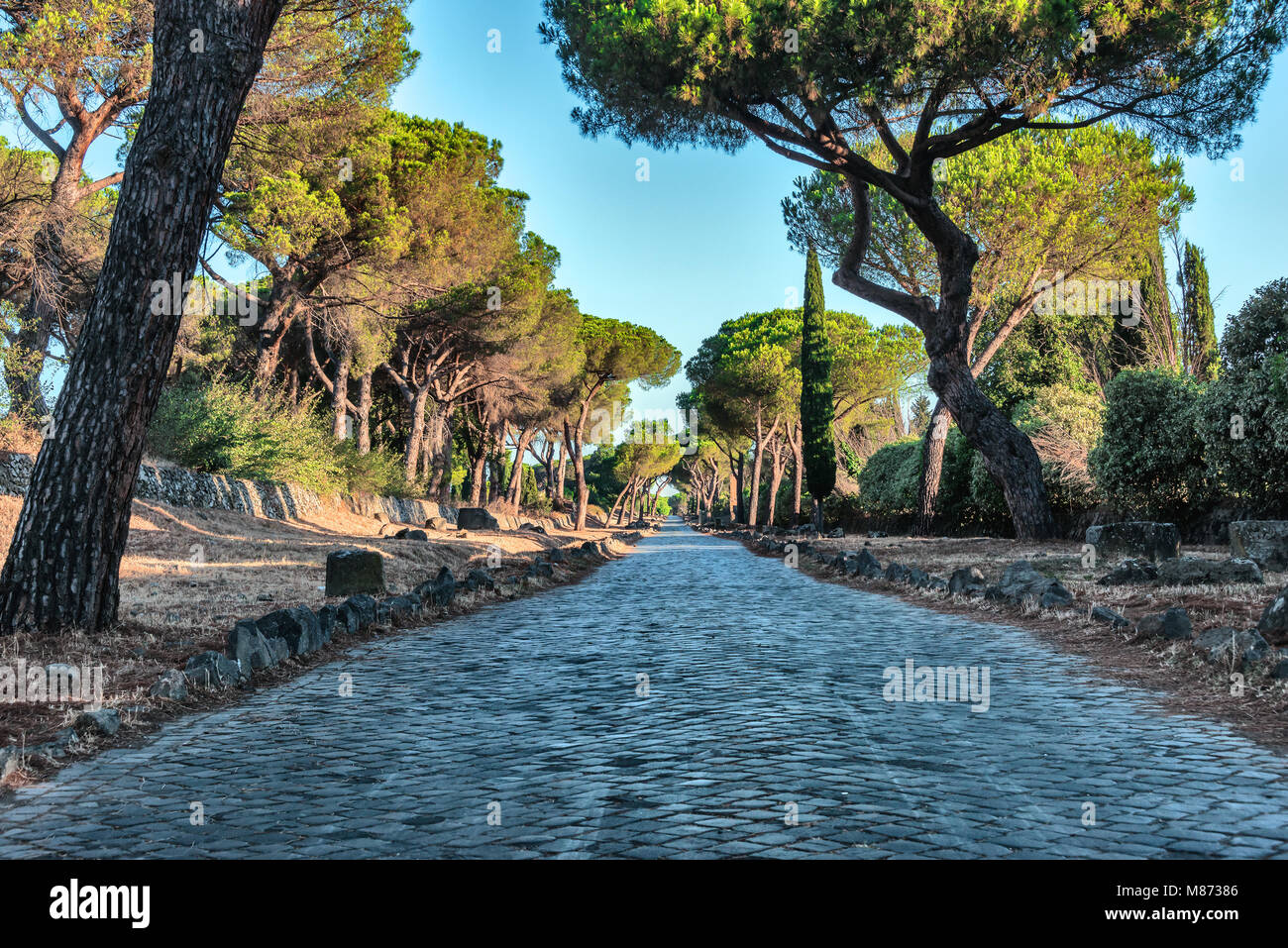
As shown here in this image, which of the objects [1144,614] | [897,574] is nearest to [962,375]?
[897,574]

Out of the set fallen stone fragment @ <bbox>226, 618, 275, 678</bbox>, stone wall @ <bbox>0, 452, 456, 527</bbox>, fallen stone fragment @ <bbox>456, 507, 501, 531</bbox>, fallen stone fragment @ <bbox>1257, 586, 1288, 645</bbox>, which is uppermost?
stone wall @ <bbox>0, 452, 456, 527</bbox>

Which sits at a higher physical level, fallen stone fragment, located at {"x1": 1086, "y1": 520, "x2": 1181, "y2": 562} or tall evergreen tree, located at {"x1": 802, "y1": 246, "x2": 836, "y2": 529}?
tall evergreen tree, located at {"x1": 802, "y1": 246, "x2": 836, "y2": 529}

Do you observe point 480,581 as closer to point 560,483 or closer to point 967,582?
point 967,582

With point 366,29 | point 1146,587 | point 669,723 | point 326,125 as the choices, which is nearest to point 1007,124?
point 1146,587

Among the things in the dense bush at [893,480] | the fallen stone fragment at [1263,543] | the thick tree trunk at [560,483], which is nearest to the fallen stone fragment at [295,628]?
the fallen stone fragment at [1263,543]

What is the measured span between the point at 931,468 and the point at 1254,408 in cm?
1035

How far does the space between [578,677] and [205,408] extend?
1454 cm

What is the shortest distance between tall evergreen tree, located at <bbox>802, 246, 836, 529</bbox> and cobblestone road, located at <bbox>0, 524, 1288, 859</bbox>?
88.0ft

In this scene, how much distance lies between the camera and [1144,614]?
801cm

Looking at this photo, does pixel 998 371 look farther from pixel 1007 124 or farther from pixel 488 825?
pixel 488 825

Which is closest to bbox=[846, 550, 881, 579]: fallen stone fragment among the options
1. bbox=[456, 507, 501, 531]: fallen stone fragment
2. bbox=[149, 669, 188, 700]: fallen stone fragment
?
bbox=[149, 669, 188, 700]: fallen stone fragment

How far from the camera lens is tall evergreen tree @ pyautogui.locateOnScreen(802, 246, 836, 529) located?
33.7 m

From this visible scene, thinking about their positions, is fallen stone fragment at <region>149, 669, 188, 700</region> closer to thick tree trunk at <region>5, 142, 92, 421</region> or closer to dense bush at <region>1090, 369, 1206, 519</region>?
thick tree trunk at <region>5, 142, 92, 421</region>
